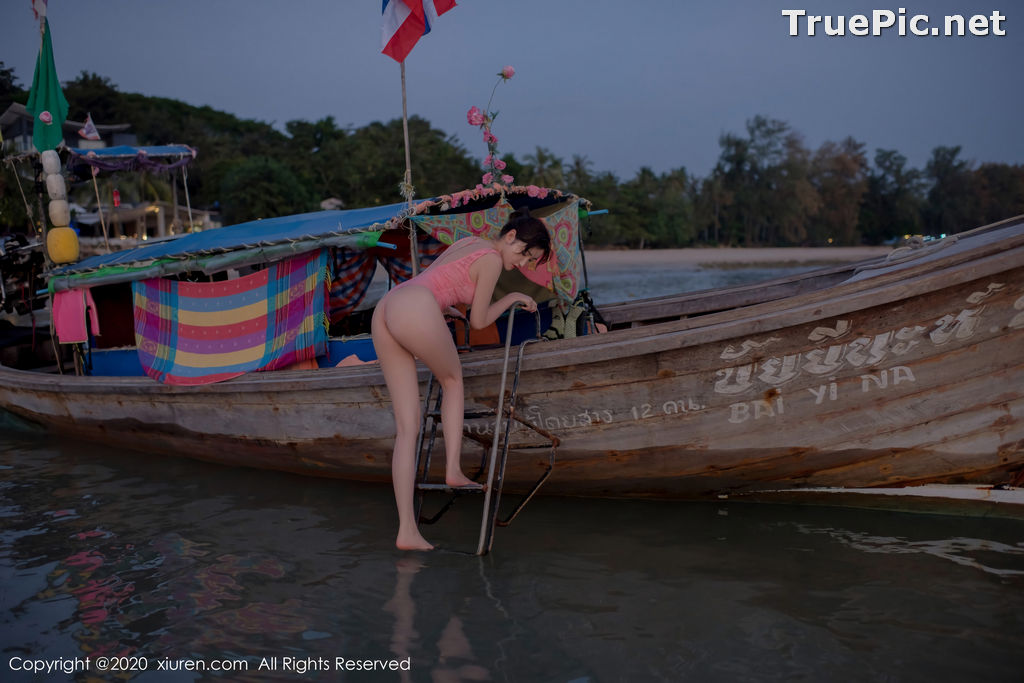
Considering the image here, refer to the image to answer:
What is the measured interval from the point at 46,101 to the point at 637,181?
37809 mm

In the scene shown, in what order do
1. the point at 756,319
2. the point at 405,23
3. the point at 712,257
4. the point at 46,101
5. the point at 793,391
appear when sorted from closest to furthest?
the point at 756,319
the point at 793,391
the point at 405,23
the point at 46,101
the point at 712,257

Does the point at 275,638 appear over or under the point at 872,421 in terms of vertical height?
under

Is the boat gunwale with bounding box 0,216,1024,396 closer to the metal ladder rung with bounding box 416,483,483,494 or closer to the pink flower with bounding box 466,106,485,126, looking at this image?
the metal ladder rung with bounding box 416,483,483,494

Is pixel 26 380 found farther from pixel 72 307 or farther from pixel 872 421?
pixel 872 421

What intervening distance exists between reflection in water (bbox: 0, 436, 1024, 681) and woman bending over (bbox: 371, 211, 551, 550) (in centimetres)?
63

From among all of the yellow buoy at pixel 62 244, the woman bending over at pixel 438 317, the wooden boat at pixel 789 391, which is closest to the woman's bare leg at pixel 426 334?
the woman bending over at pixel 438 317

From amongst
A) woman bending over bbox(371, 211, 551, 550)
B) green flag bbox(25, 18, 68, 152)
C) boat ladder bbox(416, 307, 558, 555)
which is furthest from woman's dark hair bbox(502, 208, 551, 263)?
green flag bbox(25, 18, 68, 152)

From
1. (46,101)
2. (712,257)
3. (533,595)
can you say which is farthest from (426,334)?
(712,257)

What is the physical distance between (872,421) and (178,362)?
15.7ft

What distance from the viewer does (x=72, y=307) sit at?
6.30 meters

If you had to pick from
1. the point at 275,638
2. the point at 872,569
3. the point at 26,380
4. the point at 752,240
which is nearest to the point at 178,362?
the point at 26,380

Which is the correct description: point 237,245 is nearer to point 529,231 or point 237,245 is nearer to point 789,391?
point 529,231

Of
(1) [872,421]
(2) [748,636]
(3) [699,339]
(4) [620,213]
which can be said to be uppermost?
(4) [620,213]

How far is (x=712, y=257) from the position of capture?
3781 cm
